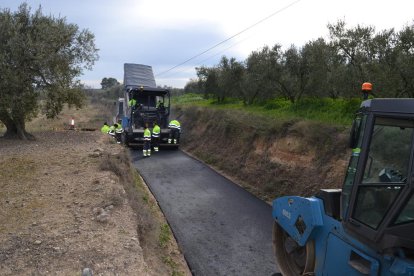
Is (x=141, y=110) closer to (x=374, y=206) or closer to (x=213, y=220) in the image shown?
(x=213, y=220)

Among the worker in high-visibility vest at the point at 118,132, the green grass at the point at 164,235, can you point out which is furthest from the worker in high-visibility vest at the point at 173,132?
the green grass at the point at 164,235

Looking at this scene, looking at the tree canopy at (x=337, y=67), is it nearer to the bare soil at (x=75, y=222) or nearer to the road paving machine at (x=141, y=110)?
the road paving machine at (x=141, y=110)

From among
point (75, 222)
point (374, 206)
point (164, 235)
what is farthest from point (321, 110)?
point (374, 206)

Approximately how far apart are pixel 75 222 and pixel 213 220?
14.8ft

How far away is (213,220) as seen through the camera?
1088 cm

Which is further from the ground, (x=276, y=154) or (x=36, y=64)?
(x=36, y=64)

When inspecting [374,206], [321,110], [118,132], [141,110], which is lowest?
[118,132]

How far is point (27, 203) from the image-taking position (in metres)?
8.10

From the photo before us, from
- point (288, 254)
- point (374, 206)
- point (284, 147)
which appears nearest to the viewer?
point (374, 206)

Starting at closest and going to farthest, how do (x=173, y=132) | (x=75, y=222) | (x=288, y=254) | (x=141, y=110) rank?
(x=288, y=254) → (x=75, y=222) → (x=173, y=132) → (x=141, y=110)

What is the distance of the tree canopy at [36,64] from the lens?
601 inches

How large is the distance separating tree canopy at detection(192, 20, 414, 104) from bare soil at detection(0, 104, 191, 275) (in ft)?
28.1

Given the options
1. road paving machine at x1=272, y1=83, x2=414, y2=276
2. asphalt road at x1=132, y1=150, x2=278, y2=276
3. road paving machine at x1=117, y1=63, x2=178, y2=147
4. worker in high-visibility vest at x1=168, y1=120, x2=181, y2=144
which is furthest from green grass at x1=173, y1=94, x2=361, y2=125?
road paving machine at x1=272, y1=83, x2=414, y2=276

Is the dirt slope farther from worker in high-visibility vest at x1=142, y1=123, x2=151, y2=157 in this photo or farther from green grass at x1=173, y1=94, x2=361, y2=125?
worker in high-visibility vest at x1=142, y1=123, x2=151, y2=157
